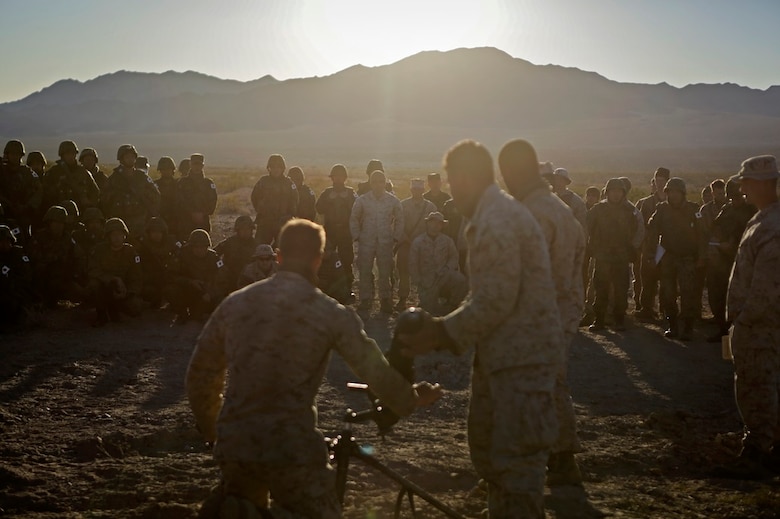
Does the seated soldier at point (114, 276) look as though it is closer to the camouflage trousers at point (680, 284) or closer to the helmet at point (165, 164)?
the helmet at point (165, 164)

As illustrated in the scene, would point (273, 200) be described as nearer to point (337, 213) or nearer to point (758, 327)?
point (337, 213)

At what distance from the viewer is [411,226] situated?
14062mm

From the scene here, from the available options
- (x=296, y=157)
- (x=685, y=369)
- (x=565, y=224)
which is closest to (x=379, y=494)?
(x=565, y=224)

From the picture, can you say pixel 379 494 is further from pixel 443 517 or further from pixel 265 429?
pixel 265 429

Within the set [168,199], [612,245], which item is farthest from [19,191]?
[612,245]

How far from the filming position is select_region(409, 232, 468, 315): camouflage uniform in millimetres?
12773

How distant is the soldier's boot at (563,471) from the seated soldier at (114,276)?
7.55 m

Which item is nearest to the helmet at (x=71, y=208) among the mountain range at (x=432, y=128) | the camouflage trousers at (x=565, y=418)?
the camouflage trousers at (x=565, y=418)

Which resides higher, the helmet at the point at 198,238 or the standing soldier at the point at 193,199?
the standing soldier at the point at 193,199

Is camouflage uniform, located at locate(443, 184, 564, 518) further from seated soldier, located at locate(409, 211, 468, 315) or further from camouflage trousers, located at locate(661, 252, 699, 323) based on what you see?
seated soldier, located at locate(409, 211, 468, 315)

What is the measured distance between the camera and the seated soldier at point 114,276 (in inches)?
475

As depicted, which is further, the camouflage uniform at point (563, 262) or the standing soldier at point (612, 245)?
the standing soldier at point (612, 245)

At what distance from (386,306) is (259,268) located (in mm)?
2224

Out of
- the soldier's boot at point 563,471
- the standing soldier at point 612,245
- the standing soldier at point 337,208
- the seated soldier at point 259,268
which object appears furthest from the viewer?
the standing soldier at point 337,208
